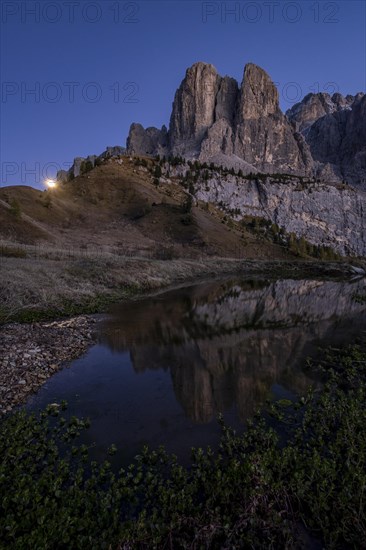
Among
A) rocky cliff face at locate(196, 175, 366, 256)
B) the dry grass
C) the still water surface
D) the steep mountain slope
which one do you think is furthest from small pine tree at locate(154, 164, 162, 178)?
the still water surface

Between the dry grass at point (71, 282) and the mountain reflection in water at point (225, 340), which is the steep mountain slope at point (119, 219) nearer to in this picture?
the dry grass at point (71, 282)

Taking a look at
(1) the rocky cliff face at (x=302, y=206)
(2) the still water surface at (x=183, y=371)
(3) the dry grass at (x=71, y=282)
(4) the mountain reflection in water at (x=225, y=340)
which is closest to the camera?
(2) the still water surface at (x=183, y=371)

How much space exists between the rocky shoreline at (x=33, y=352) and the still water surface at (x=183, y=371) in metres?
0.54

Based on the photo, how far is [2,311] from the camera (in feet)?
64.2

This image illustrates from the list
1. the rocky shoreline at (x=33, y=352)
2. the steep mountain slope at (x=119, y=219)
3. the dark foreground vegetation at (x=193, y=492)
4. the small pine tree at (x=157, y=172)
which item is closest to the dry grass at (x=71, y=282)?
the rocky shoreline at (x=33, y=352)

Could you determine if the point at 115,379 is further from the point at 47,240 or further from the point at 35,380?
the point at 47,240

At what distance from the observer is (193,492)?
606 centimetres

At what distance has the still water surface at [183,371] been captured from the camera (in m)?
8.88

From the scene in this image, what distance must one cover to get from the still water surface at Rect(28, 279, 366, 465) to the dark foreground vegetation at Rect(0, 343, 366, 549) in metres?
0.83

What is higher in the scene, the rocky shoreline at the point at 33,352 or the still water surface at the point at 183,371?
the rocky shoreline at the point at 33,352

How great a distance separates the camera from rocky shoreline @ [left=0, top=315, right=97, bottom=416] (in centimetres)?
1054

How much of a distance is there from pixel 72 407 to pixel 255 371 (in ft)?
24.1

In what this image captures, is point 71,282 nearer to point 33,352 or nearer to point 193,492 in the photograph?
point 33,352

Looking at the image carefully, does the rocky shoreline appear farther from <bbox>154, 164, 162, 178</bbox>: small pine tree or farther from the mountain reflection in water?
<bbox>154, 164, 162, 178</bbox>: small pine tree
